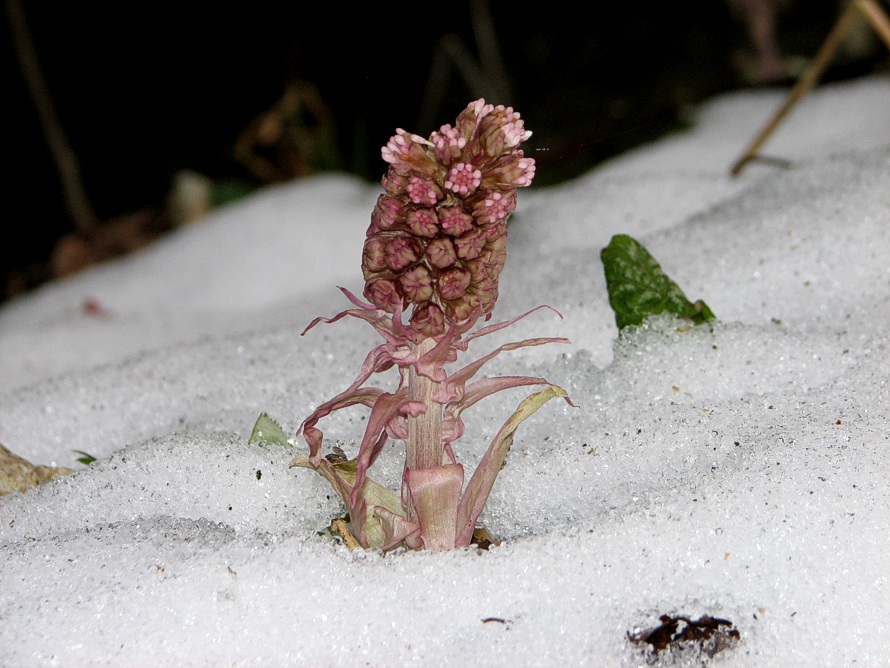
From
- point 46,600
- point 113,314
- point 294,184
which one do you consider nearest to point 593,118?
point 294,184

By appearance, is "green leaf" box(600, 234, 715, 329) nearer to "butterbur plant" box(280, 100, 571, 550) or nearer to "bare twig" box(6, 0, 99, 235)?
"butterbur plant" box(280, 100, 571, 550)

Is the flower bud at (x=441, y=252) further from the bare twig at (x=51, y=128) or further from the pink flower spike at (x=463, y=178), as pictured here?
the bare twig at (x=51, y=128)

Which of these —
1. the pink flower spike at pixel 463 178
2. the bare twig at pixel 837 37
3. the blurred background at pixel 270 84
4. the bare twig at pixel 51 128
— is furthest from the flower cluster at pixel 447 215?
the bare twig at pixel 51 128

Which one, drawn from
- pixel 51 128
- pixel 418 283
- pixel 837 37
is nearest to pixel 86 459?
pixel 418 283

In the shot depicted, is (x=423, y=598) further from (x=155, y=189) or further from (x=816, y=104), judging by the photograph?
(x=155, y=189)

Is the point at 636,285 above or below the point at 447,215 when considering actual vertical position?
below

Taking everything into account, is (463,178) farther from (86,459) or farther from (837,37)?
(837,37)

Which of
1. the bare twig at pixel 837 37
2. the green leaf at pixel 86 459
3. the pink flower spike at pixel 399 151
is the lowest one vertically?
the green leaf at pixel 86 459
